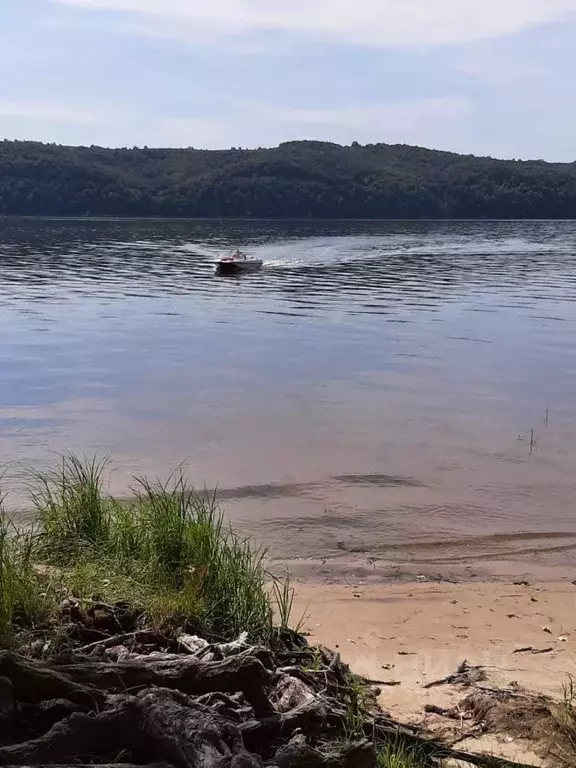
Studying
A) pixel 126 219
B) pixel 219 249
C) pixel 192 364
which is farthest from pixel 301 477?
pixel 126 219

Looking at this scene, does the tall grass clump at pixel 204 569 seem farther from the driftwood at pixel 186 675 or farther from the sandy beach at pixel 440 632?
the sandy beach at pixel 440 632

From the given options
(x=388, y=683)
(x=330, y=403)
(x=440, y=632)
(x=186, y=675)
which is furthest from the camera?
(x=330, y=403)

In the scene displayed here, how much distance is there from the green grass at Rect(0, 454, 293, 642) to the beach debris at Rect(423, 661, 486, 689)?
1.18 meters

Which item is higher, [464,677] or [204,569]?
[204,569]

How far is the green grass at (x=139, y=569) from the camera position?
4.84 meters

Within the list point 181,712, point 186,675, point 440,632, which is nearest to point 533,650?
point 440,632

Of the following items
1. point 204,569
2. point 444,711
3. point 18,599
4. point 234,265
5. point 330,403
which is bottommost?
point 444,711

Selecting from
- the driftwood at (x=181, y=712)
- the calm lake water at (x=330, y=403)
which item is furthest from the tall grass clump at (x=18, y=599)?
the calm lake water at (x=330, y=403)

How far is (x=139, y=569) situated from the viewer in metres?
5.64

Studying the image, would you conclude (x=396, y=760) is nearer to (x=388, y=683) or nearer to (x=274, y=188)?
(x=388, y=683)

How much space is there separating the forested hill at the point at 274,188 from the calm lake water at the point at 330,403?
79.8m

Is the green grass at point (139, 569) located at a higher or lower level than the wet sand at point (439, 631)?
higher

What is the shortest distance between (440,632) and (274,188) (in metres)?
117

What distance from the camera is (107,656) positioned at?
4340 mm
